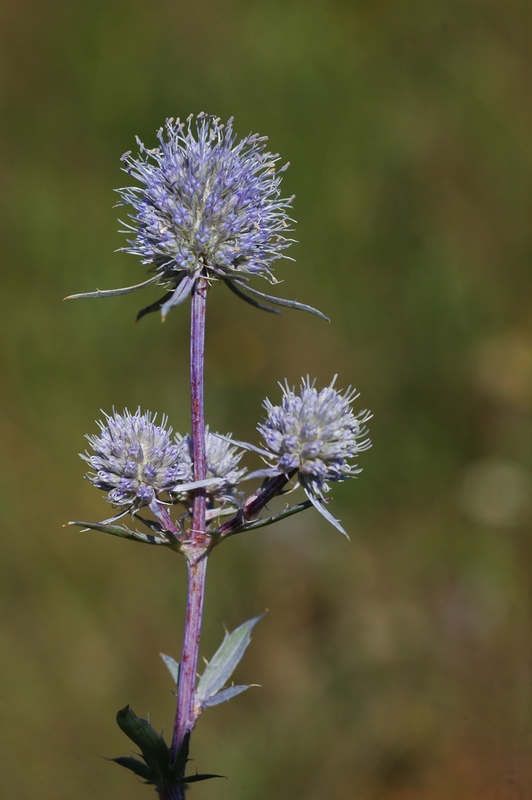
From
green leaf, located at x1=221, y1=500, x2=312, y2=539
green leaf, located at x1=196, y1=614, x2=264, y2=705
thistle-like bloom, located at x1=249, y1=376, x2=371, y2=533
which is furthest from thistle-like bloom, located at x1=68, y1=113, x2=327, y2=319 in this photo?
green leaf, located at x1=196, y1=614, x2=264, y2=705

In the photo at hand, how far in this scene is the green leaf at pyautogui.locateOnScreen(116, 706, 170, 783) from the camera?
1748mm

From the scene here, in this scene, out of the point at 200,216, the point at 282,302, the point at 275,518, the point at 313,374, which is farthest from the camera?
the point at 313,374

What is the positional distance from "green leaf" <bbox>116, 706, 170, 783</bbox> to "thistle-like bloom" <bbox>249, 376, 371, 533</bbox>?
65 centimetres

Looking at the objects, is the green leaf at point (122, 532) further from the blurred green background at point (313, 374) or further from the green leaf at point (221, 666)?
the blurred green background at point (313, 374)

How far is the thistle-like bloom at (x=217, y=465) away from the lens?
1.99 m

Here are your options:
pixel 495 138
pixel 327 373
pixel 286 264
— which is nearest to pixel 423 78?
pixel 495 138

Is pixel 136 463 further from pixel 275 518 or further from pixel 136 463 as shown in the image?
pixel 275 518

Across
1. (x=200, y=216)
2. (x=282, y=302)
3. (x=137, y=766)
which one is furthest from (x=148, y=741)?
(x=200, y=216)

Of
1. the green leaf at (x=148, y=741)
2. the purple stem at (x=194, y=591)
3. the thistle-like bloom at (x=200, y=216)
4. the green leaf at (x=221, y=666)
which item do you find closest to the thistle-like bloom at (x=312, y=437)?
the purple stem at (x=194, y=591)

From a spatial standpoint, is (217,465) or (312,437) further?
(217,465)

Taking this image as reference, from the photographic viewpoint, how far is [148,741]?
1.77 meters

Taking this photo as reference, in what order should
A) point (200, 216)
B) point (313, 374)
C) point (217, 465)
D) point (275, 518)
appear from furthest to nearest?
point (313, 374) → point (217, 465) → point (200, 216) → point (275, 518)

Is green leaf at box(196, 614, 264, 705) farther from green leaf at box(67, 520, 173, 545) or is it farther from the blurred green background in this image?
the blurred green background

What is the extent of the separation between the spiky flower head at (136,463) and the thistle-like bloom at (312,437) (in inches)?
9.8
